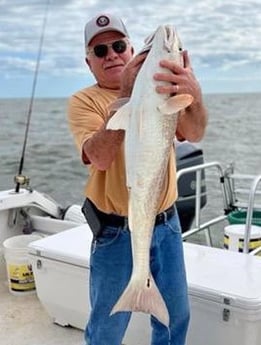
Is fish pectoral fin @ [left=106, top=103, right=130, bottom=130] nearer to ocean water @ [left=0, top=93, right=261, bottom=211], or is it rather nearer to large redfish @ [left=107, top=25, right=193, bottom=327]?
large redfish @ [left=107, top=25, right=193, bottom=327]

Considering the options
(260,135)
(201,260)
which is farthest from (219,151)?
(201,260)

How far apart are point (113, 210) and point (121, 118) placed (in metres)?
0.50

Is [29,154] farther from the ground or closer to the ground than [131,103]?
closer to the ground

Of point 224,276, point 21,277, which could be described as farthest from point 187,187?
point 224,276

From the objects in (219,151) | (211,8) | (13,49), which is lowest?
(219,151)

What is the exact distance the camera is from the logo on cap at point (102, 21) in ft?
5.37

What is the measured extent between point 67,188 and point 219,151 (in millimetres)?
6334

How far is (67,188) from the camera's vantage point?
8766 millimetres

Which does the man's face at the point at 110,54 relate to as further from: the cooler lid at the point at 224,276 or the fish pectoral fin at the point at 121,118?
the cooler lid at the point at 224,276

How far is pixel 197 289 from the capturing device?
2121 mm

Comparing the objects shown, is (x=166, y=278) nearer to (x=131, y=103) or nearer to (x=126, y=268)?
(x=126, y=268)

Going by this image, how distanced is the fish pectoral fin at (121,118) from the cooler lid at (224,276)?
1.01 m

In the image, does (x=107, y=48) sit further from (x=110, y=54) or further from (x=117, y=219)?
(x=117, y=219)

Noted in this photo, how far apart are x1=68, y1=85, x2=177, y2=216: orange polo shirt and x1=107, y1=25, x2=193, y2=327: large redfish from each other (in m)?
0.25
